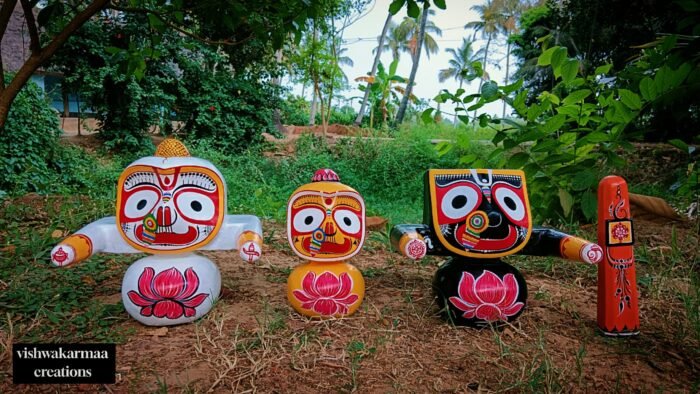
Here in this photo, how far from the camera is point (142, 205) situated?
82.7 inches

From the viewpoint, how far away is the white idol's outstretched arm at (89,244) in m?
1.94

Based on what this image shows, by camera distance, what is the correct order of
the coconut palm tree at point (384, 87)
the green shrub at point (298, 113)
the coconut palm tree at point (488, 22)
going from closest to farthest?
the coconut palm tree at point (384, 87)
the green shrub at point (298, 113)
the coconut palm tree at point (488, 22)

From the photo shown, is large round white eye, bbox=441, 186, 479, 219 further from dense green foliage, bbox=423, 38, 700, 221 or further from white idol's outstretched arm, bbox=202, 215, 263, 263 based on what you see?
white idol's outstretched arm, bbox=202, 215, 263, 263

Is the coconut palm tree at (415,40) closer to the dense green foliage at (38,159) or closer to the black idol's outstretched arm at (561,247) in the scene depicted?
the black idol's outstretched arm at (561,247)

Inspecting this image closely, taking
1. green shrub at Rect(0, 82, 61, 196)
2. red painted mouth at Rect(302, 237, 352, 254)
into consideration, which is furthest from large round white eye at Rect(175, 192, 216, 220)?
Answer: green shrub at Rect(0, 82, 61, 196)

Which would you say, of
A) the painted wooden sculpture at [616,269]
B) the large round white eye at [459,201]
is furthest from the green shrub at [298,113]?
the painted wooden sculpture at [616,269]

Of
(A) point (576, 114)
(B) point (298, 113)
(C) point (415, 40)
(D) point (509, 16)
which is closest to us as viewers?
(A) point (576, 114)

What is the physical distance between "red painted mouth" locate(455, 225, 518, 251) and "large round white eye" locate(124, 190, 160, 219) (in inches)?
53.5

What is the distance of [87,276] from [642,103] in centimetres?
320

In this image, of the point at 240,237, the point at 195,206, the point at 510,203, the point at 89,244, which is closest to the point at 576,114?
the point at 510,203

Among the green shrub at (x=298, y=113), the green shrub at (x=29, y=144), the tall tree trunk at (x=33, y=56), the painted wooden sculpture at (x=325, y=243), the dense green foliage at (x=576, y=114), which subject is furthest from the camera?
the green shrub at (x=298, y=113)

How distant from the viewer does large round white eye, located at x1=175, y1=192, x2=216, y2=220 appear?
210cm

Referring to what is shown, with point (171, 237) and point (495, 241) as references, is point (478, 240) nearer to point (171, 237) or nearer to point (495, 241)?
point (495, 241)

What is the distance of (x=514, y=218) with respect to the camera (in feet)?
6.95
